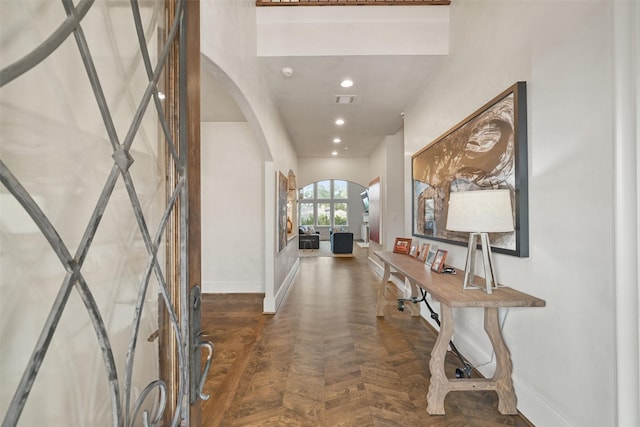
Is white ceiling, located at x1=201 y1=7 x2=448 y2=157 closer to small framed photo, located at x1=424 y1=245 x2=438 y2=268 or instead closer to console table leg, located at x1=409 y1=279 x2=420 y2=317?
small framed photo, located at x1=424 y1=245 x2=438 y2=268

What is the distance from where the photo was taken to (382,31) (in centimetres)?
280

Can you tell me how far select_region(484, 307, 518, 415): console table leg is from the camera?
5.81ft

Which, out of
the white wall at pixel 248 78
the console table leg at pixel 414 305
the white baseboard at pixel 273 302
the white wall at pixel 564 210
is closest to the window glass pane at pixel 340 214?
the white wall at pixel 248 78

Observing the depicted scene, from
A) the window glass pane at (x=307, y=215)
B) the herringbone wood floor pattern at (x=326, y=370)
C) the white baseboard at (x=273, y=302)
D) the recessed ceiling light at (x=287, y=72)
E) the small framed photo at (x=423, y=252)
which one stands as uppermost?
the recessed ceiling light at (x=287, y=72)

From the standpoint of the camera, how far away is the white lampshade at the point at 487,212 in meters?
1.66

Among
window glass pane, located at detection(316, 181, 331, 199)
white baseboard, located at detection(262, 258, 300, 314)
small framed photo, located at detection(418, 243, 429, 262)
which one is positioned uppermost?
window glass pane, located at detection(316, 181, 331, 199)

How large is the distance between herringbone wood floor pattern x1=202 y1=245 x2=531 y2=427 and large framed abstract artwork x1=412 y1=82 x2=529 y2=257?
108cm

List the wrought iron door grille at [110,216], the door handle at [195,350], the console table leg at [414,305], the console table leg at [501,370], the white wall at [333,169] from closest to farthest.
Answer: the wrought iron door grille at [110,216] → the door handle at [195,350] → the console table leg at [501,370] → the console table leg at [414,305] → the white wall at [333,169]

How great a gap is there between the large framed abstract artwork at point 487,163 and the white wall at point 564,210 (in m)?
0.06

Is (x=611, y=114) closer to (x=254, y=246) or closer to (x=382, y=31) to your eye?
(x=382, y=31)

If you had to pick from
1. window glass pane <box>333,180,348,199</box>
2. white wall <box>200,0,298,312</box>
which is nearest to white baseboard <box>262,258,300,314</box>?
white wall <box>200,0,298,312</box>

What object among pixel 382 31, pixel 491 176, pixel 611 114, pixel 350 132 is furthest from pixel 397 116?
pixel 611 114

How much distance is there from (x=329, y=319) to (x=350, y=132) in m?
3.59

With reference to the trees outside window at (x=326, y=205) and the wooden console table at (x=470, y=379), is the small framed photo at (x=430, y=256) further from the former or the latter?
the trees outside window at (x=326, y=205)
